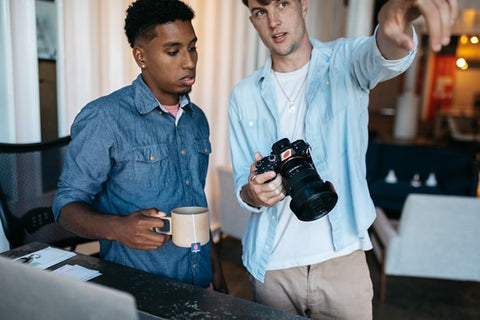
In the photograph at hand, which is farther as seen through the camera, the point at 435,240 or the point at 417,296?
the point at 417,296

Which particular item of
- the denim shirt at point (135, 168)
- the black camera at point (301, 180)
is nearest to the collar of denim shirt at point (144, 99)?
the denim shirt at point (135, 168)

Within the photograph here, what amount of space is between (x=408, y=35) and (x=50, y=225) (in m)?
1.45

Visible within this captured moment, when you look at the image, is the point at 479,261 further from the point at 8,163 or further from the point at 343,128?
the point at 8,163

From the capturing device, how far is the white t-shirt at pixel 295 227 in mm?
1299

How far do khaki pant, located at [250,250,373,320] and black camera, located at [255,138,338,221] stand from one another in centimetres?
31

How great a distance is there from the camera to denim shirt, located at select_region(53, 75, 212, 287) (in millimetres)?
1209

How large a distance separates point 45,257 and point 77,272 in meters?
0.16

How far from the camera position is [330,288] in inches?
51.4

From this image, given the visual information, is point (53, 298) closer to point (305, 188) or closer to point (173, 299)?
point (173, 299)

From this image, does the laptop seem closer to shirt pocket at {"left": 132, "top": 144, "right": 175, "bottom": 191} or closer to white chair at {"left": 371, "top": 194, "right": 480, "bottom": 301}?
shirt pocket at {"left": 132, "top": 144, "right": 175, "bottom": 191}

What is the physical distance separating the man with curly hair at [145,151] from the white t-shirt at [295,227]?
27cm

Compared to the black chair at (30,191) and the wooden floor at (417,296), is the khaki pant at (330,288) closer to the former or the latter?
the black chair at (30,191)

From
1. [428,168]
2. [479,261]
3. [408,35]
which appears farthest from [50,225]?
[428,168]

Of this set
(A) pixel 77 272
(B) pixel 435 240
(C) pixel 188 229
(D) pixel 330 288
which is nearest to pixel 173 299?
(C) pixel 188 229
